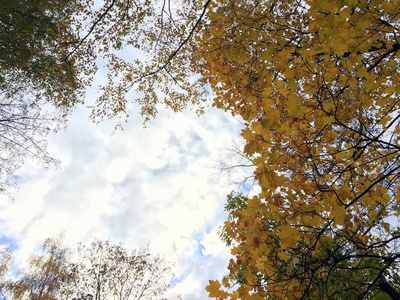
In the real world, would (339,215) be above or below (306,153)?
below

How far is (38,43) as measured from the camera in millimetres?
6816

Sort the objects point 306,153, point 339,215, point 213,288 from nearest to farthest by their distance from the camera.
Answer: point 339,215 → point 213,288 → point 306,153

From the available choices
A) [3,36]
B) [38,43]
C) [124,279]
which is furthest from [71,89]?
[124,279]

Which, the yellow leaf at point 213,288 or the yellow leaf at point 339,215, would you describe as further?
the yellow leaf at point 213,288

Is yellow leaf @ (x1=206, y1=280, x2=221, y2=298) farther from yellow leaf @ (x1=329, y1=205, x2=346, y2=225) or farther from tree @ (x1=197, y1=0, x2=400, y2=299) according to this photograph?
yellow leaf @ (x1=329, y1=205, x2=346, y2=225)

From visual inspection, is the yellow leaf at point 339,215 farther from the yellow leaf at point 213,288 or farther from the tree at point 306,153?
the yellow leaf at point 213,288

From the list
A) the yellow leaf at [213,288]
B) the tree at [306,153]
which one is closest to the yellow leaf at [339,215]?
the tree at [306,153]

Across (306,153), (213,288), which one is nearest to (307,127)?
(306,153)

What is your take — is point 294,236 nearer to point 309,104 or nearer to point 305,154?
point 305,154

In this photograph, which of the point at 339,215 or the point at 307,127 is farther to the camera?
the point at 307,127

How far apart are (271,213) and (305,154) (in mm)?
901

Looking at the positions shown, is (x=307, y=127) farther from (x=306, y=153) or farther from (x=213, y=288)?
(x=213, y=288)

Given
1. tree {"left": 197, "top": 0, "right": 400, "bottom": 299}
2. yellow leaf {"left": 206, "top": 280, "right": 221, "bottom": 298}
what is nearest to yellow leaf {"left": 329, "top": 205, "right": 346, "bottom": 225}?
tree {"left": 197, "top": 0, "right": 400, "bottom": 299}

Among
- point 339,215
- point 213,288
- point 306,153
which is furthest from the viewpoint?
point 306,153
